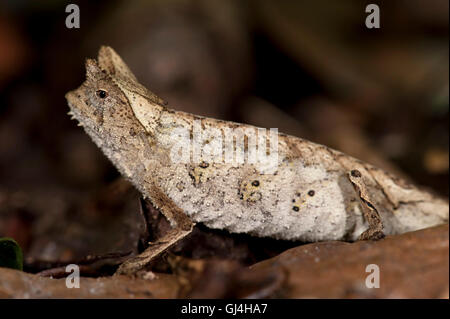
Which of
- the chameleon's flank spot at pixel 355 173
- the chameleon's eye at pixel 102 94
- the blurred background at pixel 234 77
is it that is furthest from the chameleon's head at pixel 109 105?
the blurred background at pixel 234 77

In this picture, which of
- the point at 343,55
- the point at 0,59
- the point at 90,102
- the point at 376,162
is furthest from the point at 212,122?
the point at 0,59

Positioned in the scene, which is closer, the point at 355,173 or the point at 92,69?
the point at 92,69

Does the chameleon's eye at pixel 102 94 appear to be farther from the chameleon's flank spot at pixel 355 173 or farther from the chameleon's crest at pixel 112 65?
the chameleon's flank spot at pixel 355 173

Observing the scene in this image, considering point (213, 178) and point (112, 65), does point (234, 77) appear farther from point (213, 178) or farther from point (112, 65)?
point (213, 178)

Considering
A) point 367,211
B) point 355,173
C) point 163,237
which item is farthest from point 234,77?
point 163,237

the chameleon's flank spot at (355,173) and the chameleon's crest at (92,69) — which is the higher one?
the chameleon's crest at (92,69)

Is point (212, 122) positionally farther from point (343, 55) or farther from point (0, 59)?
point (0, 59)
